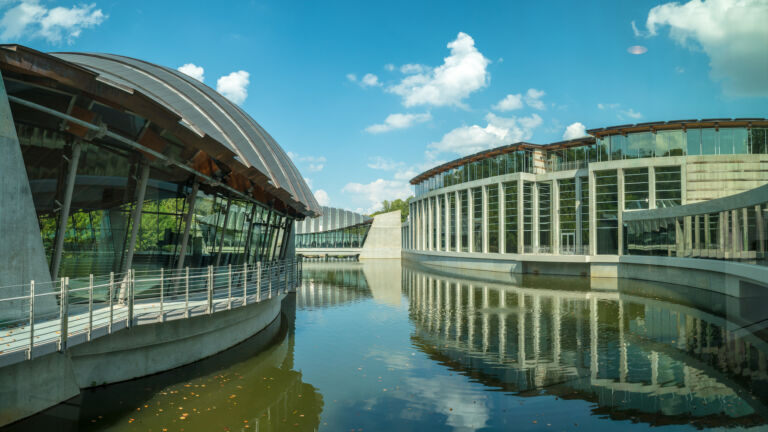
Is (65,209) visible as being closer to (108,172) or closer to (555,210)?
(108,172)

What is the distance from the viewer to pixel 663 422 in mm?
10648

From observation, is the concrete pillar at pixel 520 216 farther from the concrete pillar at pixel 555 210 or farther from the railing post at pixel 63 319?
the railing post at pixel 63 319

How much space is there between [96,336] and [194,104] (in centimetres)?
1171

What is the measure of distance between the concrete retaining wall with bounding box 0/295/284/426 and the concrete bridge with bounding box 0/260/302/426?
19 millimetres

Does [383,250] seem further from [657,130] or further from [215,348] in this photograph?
[215,348]

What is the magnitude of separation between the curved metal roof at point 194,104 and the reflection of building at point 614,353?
10.1 m

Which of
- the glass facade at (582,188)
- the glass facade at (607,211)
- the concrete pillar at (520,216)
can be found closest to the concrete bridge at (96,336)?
the glass facade at (582,188)

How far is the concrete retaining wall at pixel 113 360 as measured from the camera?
31.9 feet

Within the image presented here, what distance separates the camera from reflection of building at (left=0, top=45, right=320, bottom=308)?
10.8 metres

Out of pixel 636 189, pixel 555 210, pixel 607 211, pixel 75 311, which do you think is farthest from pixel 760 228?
pixel 75 311

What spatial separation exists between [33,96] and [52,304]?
525 cm

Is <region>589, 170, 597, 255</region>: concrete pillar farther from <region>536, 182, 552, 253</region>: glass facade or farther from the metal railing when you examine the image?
the metal railing

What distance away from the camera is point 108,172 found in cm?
1402

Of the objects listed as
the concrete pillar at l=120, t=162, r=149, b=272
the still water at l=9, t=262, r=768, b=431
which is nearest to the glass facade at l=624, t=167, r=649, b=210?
the still water at l=9, t=262, r=768, b=431
